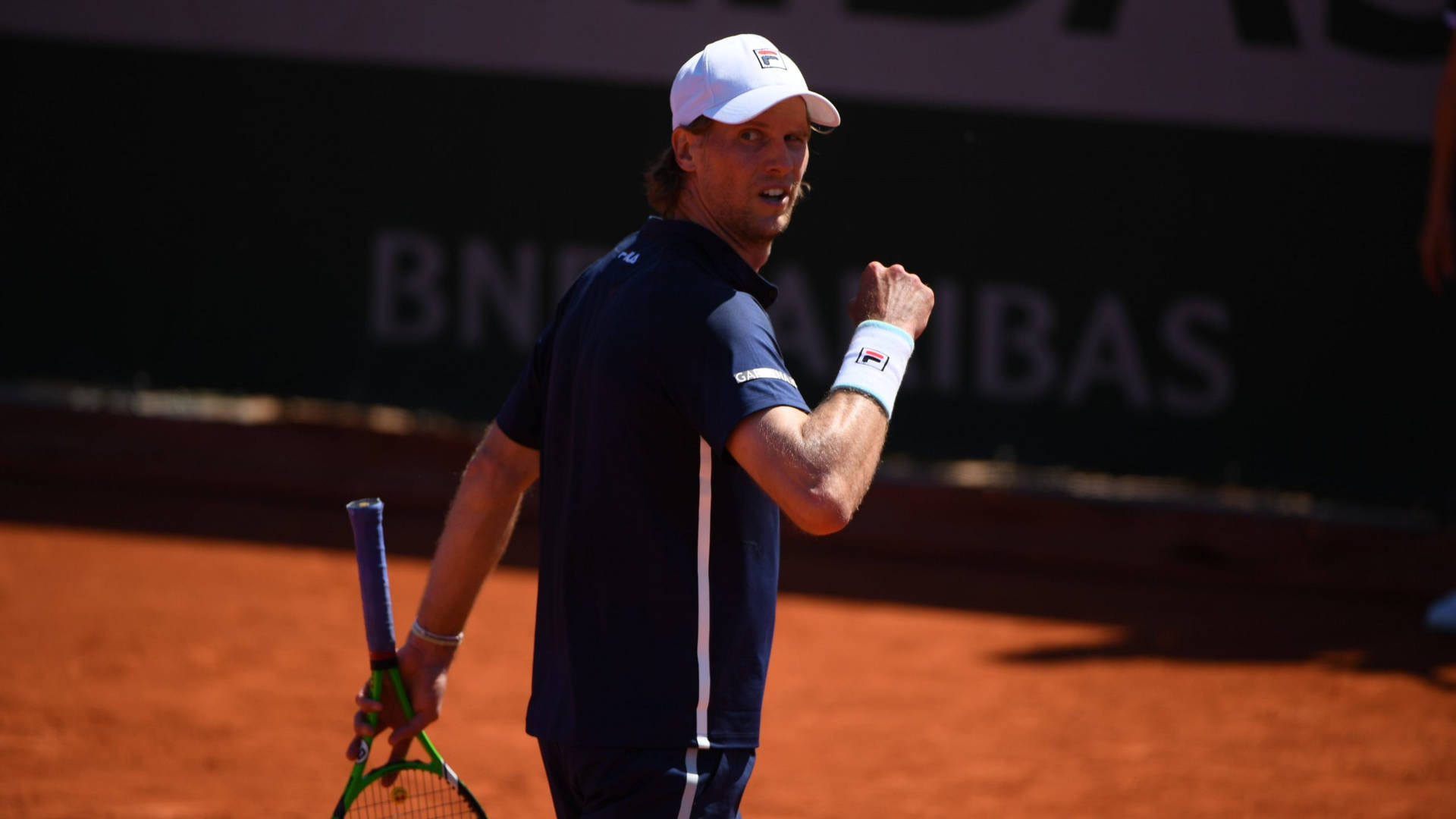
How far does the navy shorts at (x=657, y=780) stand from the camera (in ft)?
7.26

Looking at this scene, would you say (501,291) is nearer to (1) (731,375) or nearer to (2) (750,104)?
(2) (750,104)

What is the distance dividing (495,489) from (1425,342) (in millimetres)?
5744

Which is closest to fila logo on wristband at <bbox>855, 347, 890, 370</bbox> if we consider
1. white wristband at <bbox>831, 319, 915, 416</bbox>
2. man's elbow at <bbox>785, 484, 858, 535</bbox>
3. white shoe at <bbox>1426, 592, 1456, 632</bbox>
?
white wristband at <bbox>831, 319, 915, 416</bbox>

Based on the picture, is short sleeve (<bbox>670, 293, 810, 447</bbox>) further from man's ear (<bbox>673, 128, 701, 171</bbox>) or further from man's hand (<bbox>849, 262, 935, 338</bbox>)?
man's ear (<bbox>673, 128, 701, 171</bbox>)

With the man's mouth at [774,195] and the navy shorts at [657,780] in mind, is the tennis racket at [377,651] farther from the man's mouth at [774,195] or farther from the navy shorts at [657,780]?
the man's mouth at [774,195]

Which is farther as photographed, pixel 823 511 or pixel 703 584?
pixel 703 584

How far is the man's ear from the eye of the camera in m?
2.39

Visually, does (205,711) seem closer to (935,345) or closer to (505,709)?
(505,709)

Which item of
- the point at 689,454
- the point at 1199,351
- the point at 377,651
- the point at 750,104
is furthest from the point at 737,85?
the point at 1199,351

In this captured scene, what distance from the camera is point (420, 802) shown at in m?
3.35

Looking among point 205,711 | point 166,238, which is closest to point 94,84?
point 166,238

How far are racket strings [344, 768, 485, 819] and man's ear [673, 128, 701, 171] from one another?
3.72ft

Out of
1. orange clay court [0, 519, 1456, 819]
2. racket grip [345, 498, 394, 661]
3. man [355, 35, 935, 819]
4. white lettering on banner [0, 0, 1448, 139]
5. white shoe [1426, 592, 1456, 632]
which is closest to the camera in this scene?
man [355, 35, 935, 819]

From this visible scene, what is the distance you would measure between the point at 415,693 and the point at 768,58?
125 cm
